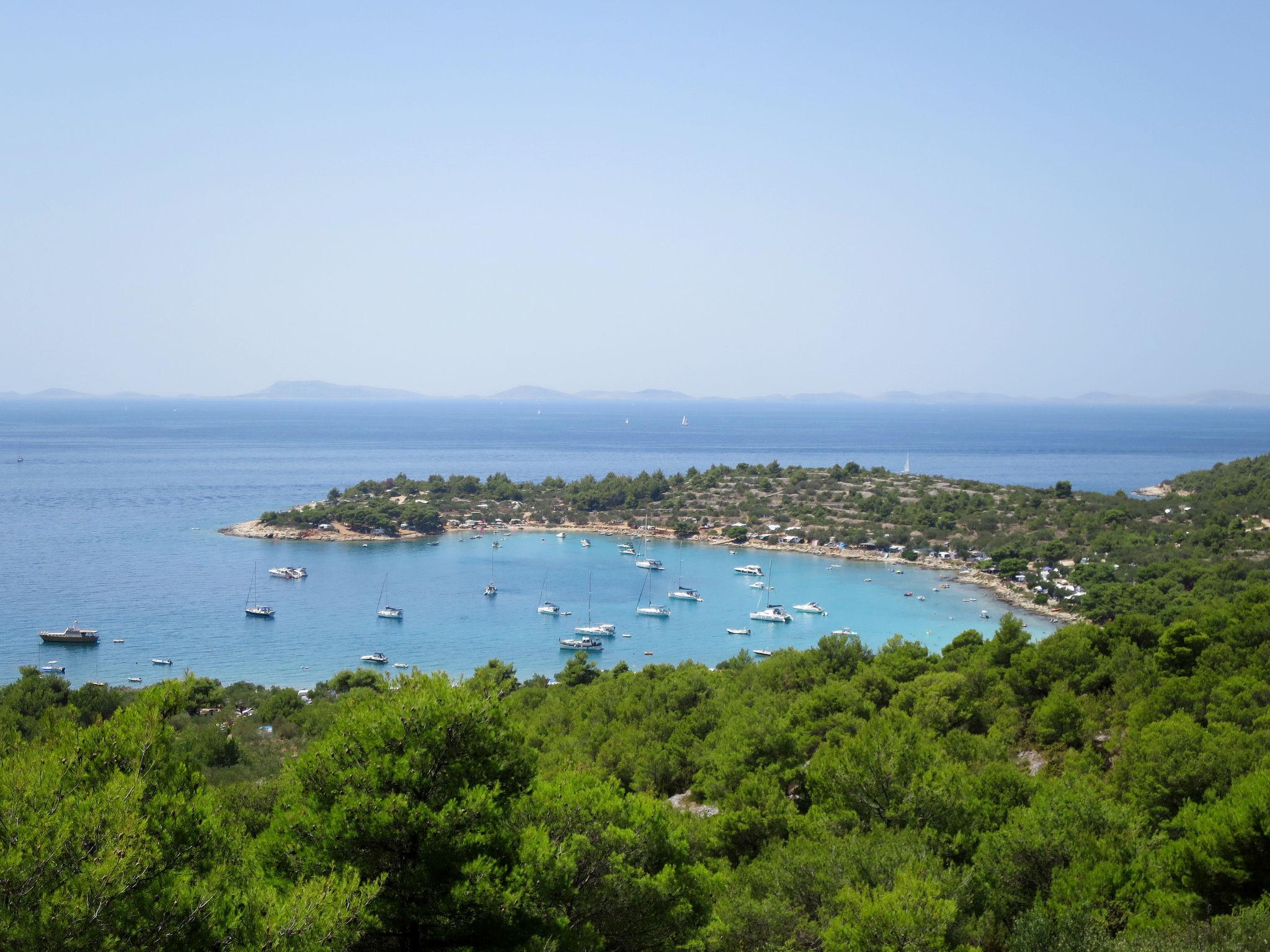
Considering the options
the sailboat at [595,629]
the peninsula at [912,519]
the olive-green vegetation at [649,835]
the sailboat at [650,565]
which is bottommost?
the sailboat at [595,629]

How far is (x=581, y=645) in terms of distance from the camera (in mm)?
41812

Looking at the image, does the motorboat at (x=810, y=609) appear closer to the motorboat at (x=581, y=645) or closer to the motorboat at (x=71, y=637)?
the motorboat at (x=581, y=645)

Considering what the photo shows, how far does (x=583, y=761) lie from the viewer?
16.8m

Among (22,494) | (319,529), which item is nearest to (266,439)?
(22,494)

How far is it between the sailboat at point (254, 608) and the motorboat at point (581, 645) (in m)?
15.1

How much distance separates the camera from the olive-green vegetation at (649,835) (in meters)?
6.05

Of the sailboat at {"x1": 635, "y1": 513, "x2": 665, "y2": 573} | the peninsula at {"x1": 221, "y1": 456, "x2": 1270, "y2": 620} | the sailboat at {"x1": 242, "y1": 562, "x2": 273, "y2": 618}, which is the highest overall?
the peninsula at {"x1": 221, "y1": 456, "x2": 1270, "y2": 620}

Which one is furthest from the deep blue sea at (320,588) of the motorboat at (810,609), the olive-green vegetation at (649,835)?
the olive-green vegetation at (649,835)

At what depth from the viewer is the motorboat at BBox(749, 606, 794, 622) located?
45.9 m

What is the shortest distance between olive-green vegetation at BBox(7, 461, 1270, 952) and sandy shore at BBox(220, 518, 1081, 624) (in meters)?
37.7

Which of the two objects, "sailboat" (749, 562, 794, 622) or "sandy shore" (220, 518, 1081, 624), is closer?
"sailboat" (749, 562, 794, 622)

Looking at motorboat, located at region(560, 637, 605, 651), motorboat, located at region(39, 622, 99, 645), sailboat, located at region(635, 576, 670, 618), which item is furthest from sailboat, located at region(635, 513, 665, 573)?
motorboat, located at region(39, 622, 99, 645)

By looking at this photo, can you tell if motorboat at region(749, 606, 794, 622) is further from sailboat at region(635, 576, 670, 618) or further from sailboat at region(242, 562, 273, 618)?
sailboat at region(242, 562, 273, 618)

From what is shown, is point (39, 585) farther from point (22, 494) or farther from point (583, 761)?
point (583, 761)
